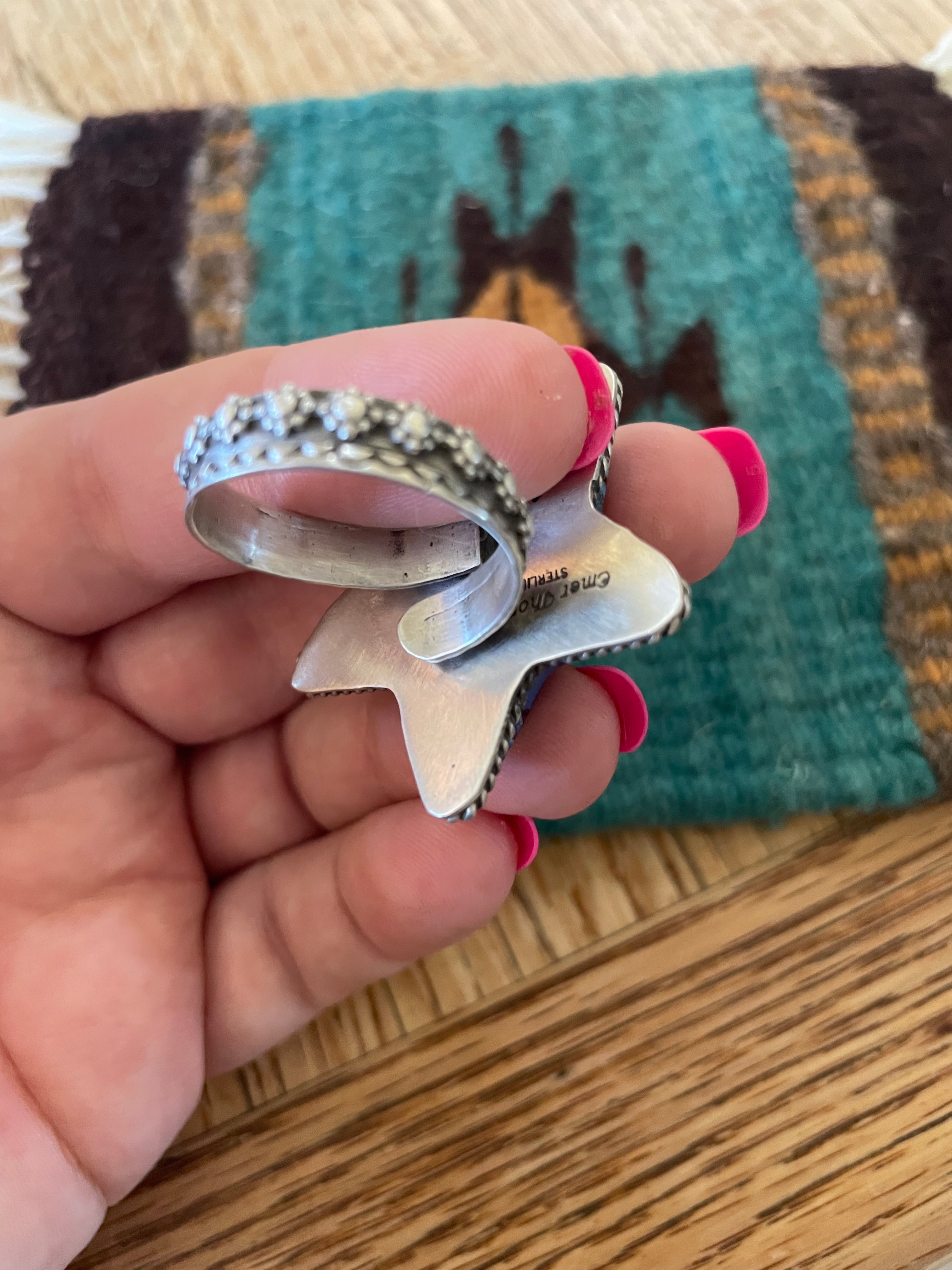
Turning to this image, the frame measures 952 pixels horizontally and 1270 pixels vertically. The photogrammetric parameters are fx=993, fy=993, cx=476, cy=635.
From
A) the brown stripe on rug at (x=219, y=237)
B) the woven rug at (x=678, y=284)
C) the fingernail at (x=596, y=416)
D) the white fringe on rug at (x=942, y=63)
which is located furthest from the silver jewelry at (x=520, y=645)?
the white fringe on rug at (x=942, y=63)

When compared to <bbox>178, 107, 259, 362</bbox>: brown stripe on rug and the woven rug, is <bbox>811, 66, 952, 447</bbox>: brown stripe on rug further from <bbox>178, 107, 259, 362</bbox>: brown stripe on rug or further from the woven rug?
<bbox>178, 107, 259, 362</bbox>: brown stripe on rug

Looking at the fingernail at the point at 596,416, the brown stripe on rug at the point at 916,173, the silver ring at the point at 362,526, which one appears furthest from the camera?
the brown stripe on rug at the point at 916,173

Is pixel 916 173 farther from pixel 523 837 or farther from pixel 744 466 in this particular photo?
pixel 523 837

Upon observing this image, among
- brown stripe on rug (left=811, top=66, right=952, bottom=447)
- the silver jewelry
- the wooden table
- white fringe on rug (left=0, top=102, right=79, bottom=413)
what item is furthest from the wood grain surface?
white fringe on rug (left=0, top=102, right=79, bottom=413)

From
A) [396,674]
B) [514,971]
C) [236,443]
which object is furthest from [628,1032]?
[236,443]

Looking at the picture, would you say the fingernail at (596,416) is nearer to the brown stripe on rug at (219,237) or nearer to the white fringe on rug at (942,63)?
the brown stripe on rug at (219,237)

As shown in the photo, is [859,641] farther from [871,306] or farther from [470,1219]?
[470,1219]

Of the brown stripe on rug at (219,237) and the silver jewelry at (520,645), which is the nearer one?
the silver jewelry at (520,645)
